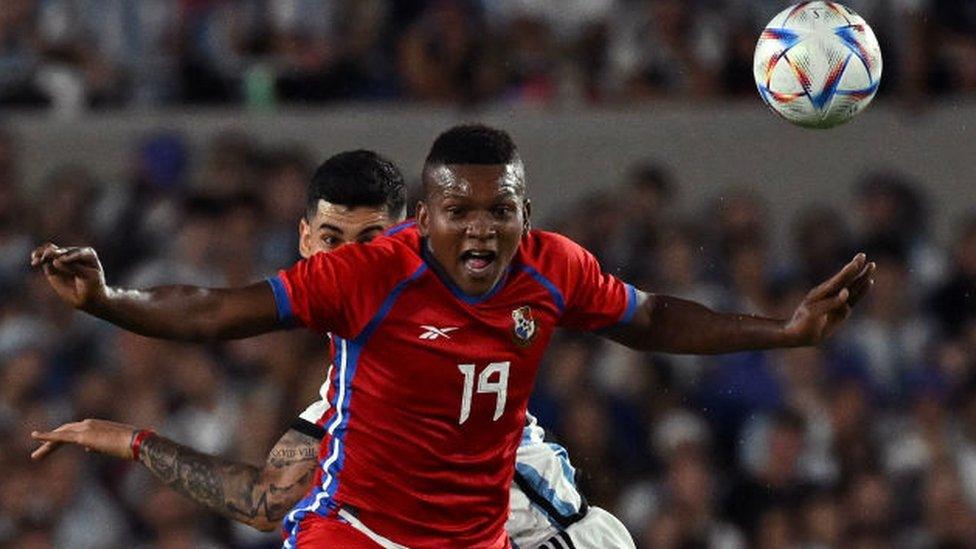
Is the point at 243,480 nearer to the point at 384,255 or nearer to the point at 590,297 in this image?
the point at 384,255

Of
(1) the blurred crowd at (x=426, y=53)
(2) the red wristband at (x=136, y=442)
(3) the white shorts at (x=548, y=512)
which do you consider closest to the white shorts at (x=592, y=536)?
(3) the white shorts at (x=548, y=512)

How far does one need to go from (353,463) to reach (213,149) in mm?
5956

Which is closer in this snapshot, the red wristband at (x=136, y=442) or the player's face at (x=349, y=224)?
the red wristband at (x=136, y=442)

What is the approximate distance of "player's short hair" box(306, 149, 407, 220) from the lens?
6977mm

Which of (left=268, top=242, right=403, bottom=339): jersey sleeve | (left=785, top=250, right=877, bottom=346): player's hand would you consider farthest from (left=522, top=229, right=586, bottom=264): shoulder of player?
(left=785, top=250, right=877, bottom=346): player's hand

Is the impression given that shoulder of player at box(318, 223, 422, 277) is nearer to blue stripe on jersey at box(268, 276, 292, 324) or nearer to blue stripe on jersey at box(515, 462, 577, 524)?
blue stripe on jersey at box(268, 276, 292, 324)

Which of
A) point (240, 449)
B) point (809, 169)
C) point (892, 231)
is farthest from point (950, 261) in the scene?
point (240, 449)

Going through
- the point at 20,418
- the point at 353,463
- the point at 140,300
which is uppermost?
the point at 140,300

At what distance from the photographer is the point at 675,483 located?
34.4 feet

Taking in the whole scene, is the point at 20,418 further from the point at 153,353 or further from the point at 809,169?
the point at 809,169

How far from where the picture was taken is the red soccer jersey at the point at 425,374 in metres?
6.06

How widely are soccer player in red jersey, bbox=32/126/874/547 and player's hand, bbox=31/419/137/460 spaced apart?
62 centimetres

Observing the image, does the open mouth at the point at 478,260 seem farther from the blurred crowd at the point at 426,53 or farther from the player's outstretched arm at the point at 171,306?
the blurred crowd at the point at 426,53

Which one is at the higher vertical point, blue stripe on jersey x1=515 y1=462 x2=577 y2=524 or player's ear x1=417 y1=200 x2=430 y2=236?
player's ear x1=417 y1=200 x2=430 y2=236
